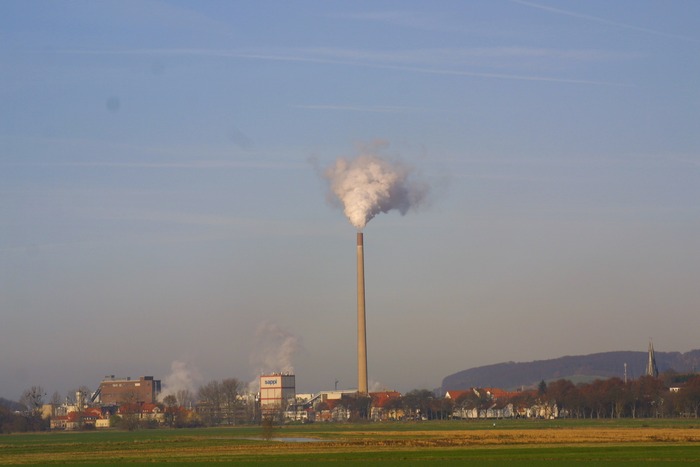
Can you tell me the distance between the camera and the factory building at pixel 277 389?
172 meters

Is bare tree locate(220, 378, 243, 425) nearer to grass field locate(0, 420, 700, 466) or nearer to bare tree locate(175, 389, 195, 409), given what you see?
bare tree locate(175, 389, 195, 409)

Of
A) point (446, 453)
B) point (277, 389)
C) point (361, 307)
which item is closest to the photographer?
point (446, 453)

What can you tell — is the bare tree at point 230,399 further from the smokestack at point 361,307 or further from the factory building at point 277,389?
the smokestack at point 361,307

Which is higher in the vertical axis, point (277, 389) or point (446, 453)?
point (277, 389)

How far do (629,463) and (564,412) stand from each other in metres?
108

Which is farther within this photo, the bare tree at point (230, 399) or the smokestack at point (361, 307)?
the bare tree at point (230, 399)

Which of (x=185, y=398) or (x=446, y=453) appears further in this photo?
(x=185, y=398)

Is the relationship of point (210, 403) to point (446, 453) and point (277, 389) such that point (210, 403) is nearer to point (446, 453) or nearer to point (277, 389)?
point (277, 389)

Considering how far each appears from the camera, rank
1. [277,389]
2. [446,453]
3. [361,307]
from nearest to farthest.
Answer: [446,453]
[361,307]
[277,389]

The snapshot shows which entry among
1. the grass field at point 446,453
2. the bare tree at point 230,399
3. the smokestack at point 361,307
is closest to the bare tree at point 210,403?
the bare tree at point 230,399

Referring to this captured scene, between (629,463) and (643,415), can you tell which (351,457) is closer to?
(629,463)

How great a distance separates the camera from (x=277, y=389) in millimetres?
172875

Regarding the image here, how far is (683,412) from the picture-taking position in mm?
131000

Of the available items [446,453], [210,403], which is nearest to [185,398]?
[210,403]
